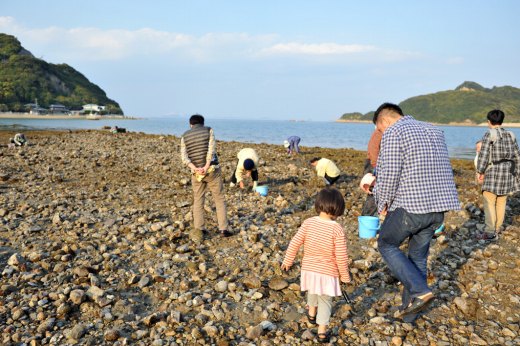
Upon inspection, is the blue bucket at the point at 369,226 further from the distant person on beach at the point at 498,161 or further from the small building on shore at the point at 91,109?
the small building on shore at the point at 91,109

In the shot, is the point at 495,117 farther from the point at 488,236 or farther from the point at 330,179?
the point at 330,179

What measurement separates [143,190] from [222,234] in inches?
195

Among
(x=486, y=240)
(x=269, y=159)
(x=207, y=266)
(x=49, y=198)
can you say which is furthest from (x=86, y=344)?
(x=269, y=159)

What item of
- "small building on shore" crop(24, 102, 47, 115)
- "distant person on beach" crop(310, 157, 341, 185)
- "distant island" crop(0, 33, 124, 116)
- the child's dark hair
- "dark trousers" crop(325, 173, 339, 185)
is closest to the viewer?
the child's dark hair

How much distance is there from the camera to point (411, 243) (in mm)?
4961

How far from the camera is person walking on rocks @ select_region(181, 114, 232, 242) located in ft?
26.1

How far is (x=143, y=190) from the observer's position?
12.0m

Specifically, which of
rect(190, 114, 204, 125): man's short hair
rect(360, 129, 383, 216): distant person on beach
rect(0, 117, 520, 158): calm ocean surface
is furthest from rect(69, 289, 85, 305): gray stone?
rect(0, 117, 520, 158): calm ocean surface

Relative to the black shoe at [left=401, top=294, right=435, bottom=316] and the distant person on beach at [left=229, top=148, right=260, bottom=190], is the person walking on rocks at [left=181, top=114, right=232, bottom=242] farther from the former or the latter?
the black shoe at [left=401, top=294, right=435, bottom=316]

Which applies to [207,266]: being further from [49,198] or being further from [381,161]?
[49,198]

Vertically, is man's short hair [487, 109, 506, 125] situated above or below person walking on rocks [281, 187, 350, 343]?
above

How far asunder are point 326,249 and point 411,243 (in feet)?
4.22

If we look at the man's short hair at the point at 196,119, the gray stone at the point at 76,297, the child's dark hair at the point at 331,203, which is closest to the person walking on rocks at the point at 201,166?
the man's short hair at the point at 196,119

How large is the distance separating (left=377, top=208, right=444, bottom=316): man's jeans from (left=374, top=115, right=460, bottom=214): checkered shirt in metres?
0.14
